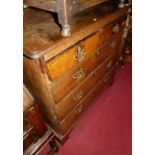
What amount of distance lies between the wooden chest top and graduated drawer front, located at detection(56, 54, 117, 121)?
0.46 meters

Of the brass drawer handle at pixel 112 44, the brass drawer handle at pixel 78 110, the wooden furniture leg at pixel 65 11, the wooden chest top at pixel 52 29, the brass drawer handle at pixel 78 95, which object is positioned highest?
the wooden furniture leg at pixel 65 11

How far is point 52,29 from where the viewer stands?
3.24 ft

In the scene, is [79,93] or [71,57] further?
[79,93]

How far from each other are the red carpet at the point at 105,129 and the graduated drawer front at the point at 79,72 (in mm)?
712

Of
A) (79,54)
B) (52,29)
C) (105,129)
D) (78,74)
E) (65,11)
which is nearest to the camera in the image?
(65,11)

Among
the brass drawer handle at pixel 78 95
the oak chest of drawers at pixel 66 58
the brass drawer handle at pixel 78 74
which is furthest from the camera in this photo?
the brass drawer handle at pixel 78 95

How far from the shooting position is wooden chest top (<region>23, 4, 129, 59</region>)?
33.2 inches

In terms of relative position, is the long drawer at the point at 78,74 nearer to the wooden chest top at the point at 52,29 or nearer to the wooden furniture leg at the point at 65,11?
the wooden chest top at the point at 52,29

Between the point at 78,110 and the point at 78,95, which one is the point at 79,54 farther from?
the point at 78,110

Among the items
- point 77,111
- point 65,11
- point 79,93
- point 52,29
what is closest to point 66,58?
point 52,29

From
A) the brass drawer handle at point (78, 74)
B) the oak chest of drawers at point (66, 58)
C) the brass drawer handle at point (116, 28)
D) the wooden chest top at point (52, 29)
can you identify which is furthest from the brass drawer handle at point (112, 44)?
the brass drawer handle at point (78, 74)

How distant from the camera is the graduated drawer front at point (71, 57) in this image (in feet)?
3.11

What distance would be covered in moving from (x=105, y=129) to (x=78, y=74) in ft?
2.83
